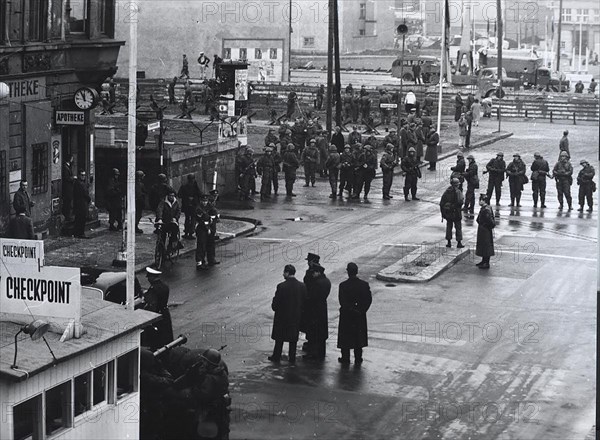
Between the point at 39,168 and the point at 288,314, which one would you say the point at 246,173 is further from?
the point at 288,314

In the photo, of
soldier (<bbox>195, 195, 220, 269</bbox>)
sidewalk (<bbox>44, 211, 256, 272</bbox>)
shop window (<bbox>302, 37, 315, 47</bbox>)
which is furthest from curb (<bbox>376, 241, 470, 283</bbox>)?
shop window (<bbox>302, 37, 315, 47</bbox>)

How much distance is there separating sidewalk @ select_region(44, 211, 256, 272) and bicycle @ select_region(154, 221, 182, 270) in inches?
9.6

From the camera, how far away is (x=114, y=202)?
3052 cm

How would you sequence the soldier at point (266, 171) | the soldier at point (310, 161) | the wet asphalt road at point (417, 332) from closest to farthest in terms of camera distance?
the wet asphalt road at point (417, 332)
the soldier at point (266, 171)
the soldier at point (310, 161)

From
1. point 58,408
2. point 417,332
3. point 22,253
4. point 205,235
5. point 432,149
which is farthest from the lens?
point 432,149

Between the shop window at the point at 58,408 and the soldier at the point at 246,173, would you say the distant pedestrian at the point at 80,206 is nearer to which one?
the soldier at the point at 246,173

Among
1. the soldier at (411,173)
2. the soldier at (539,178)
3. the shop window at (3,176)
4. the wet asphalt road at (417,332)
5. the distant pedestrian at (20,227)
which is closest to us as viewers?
the wet asphalt road at (417,332)

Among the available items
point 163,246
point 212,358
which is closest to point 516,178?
point 163,246

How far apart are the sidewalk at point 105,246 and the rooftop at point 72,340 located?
11.4m

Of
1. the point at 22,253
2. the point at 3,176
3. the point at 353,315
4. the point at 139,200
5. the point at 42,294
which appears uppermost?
the point at 22,253

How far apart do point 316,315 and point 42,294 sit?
24.1 feet

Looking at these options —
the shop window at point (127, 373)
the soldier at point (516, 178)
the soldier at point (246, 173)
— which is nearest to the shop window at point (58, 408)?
the shop window at point (127, 373)

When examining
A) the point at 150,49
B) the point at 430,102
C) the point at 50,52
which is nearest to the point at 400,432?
the point at 50,52

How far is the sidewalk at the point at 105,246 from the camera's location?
88.0 ft
